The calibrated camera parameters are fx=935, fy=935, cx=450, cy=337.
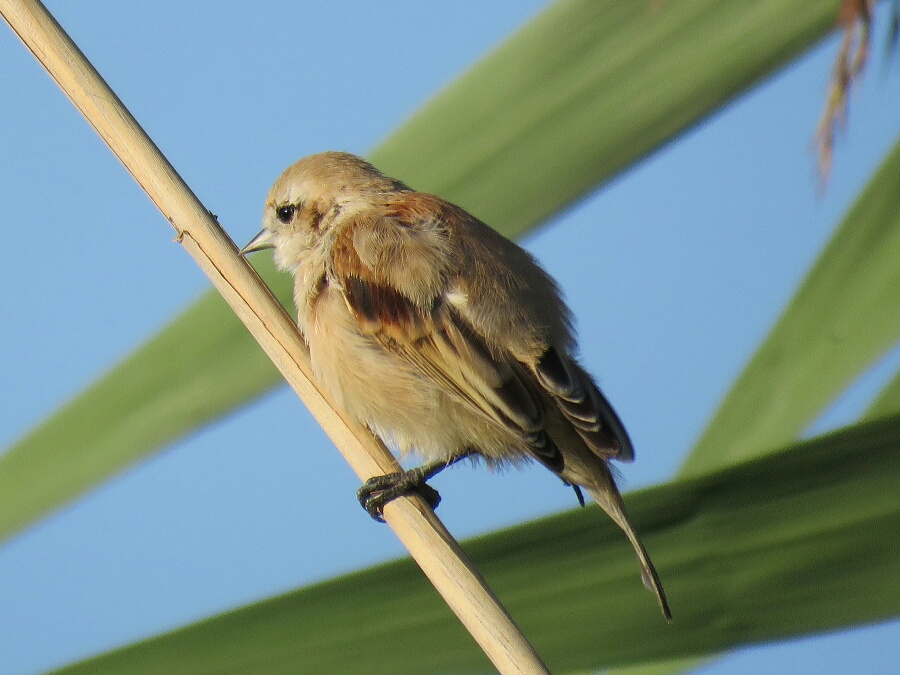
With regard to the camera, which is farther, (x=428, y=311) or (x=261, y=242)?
(x=261, y=242)

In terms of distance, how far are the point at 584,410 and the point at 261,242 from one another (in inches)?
36.1

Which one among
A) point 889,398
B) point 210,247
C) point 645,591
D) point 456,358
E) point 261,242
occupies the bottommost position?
point 889,398

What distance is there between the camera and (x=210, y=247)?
1429 millimetres

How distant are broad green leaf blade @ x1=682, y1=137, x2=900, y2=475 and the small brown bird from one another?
0.84ft

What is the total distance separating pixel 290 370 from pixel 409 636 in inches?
22.3

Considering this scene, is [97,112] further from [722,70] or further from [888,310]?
[888,310]

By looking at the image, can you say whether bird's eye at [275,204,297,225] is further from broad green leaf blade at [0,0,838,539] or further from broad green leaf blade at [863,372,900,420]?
broad green leaf blade at [863,372,900,420]

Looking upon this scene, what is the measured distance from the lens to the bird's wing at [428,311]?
1595 millimetres

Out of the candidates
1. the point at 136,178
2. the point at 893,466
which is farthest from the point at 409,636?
the point at 136,178

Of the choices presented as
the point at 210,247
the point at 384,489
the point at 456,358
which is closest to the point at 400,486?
the point at 384,489

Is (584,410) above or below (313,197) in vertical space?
below

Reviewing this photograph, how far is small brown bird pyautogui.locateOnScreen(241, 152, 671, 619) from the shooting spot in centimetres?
162

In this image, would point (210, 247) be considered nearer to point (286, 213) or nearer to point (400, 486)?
point (400, 486)

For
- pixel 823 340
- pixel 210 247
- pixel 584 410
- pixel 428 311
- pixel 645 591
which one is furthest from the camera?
pixel 428 311
